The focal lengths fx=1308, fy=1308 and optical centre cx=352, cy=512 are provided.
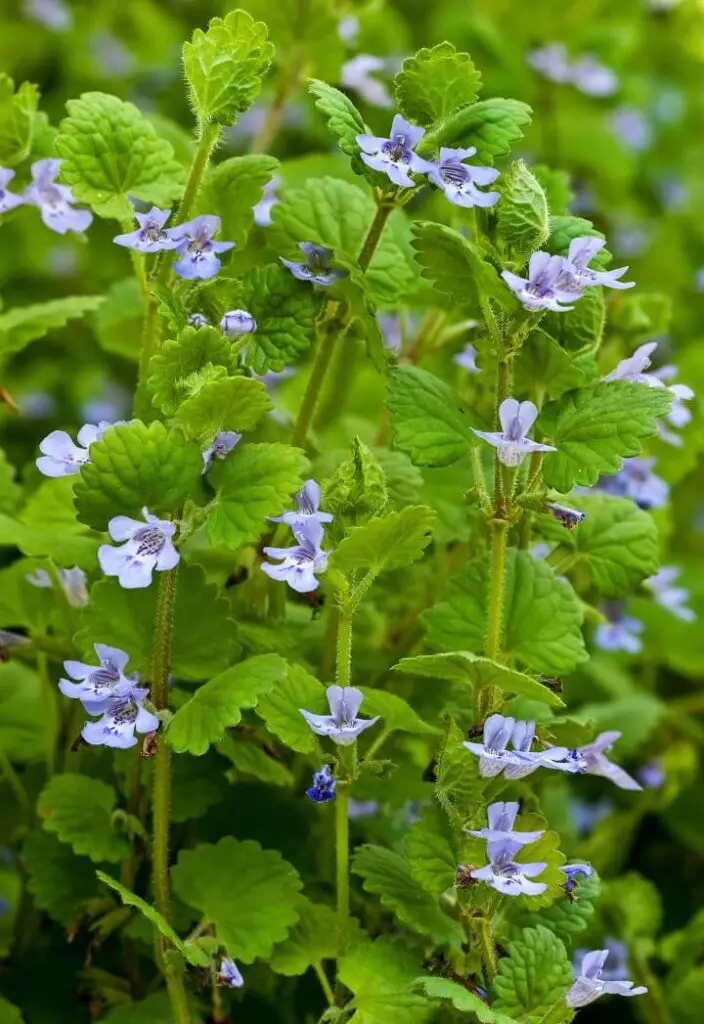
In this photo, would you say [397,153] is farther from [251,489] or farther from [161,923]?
[161,923]

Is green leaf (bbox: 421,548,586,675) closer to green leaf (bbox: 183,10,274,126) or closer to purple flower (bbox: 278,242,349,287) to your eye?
purple flower (bbox: 278,242,349,287)

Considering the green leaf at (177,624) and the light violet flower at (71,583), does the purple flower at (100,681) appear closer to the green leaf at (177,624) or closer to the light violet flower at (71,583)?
the green leaf at (177,624)

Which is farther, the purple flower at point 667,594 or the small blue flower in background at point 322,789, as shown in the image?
the purple flower at point 667,594

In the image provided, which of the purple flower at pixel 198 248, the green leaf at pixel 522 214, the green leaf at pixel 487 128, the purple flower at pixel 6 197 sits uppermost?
the green leaf at pixel 487 128

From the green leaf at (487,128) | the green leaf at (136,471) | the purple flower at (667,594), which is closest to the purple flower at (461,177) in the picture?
the green leaf at (487,128)

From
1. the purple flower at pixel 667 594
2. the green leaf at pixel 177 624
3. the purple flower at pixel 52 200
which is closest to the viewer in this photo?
the green leaf at pixel 177 624

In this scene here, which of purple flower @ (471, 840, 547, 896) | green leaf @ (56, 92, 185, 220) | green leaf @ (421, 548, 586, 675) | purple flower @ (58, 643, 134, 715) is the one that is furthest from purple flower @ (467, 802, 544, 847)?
green leaf @ (56, 92, 185, 220)
